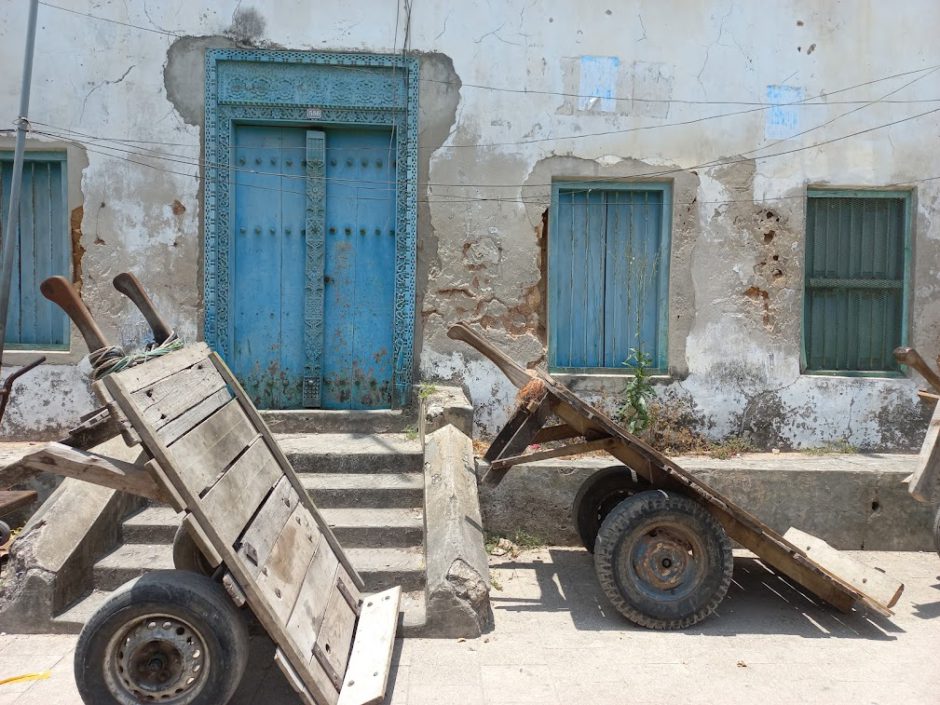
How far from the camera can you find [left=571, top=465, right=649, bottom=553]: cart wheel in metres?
5.46

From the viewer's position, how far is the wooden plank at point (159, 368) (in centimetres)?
322

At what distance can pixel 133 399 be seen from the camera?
3.16 m

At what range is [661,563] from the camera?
Result: 464 cm

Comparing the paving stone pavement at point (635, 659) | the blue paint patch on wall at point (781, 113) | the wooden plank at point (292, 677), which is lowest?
the paving stone pavement at point (635, 659)

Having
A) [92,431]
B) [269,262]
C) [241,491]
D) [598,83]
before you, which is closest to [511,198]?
[598,83]

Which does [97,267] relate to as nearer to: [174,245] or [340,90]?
[174,245]

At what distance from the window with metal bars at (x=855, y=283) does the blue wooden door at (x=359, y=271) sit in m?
3.99

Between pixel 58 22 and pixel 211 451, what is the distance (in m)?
5.09

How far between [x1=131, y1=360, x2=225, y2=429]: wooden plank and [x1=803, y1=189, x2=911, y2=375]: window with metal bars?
5597 mm

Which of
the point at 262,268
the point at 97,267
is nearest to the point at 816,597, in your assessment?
the point at 262,268

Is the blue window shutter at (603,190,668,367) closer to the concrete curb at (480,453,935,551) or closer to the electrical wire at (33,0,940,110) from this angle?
the electrical wire at (33,0,940,110)

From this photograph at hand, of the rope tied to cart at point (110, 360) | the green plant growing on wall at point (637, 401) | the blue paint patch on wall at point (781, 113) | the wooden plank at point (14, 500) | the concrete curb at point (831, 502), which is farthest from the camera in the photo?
the blue paint patch on wall at point (781, 113)

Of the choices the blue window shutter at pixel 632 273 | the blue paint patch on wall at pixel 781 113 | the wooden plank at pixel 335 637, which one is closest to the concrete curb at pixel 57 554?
the wooden plank at pixel 335 637

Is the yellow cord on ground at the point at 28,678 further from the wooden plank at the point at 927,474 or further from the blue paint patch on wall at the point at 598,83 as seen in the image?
the blue paint patch on wall at the point at 598,83
